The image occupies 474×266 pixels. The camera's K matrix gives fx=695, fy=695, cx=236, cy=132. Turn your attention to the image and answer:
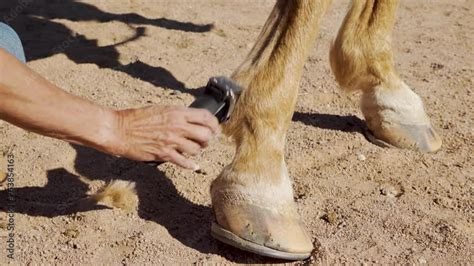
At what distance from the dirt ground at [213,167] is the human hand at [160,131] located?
2.05ft

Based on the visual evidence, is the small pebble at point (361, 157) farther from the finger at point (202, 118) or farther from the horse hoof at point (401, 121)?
the finger at point (202, 118)

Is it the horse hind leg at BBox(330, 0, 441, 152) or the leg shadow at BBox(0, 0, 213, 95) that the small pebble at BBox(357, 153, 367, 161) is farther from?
the leg shadow at BBox(0, 0, 213, 95)

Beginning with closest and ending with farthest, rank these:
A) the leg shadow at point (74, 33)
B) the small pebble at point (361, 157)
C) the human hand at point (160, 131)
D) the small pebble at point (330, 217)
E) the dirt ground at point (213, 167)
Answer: the human hand at point (160, 131)
the dirt ground at point (213, 167)
the small pebble at point (330, 217)
the small pebble at point (361, 157)
the leg shadow at point (74, 33)

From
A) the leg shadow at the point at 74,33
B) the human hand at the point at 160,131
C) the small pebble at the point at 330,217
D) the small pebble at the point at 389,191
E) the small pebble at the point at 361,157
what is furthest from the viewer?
the leg shadow at the point at 74,33

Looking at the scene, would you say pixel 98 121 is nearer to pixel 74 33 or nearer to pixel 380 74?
pixel 380 74

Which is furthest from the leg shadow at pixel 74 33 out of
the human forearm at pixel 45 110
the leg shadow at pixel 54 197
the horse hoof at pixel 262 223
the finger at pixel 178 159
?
the human forearm at pixel 45 110

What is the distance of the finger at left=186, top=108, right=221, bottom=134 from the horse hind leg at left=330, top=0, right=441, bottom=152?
4.52 ft

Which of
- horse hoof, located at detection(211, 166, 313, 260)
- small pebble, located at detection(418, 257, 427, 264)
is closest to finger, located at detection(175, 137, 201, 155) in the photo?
horse hoof, located at detection(211, 166, 313, 260)

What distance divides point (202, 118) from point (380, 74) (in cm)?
147

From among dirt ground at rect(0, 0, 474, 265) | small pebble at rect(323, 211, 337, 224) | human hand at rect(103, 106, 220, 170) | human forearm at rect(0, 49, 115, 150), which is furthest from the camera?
small pebble at rect(323, 211, 337, 224)

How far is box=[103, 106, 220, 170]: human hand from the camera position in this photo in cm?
185

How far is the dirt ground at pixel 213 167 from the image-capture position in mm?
2443

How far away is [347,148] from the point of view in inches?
124

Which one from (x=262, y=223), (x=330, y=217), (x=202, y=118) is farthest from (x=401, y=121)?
(x=202, y=118)
